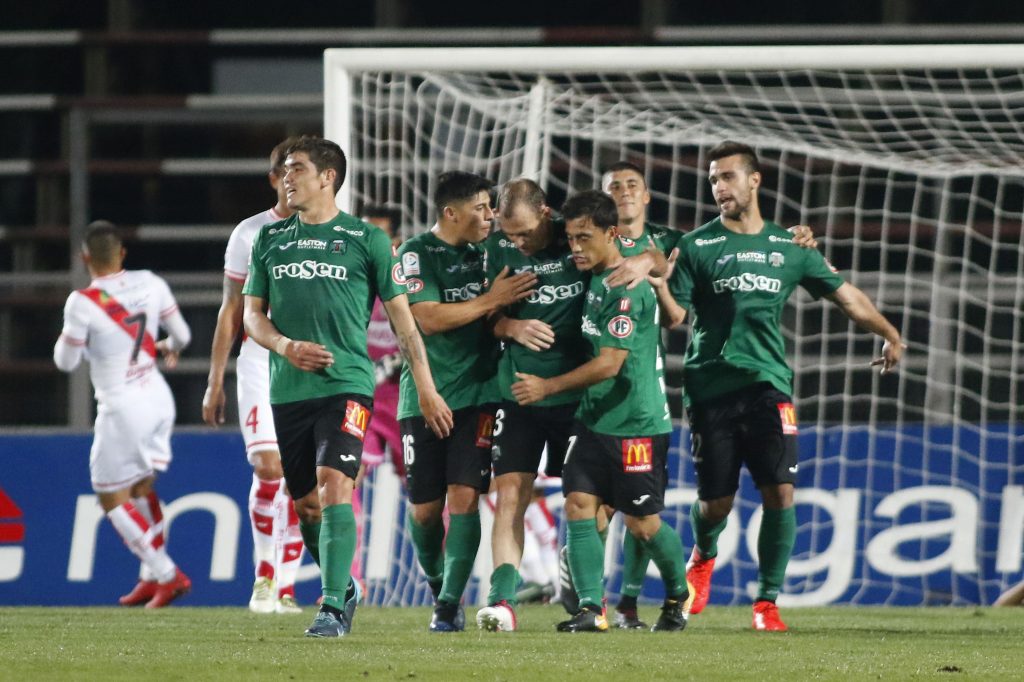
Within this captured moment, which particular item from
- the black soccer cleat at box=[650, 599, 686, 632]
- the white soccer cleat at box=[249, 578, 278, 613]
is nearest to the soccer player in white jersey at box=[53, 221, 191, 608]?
the white soccer cleat at box=[249, 578, 278, 613]

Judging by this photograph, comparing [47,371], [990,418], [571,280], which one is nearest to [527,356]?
[571,280]

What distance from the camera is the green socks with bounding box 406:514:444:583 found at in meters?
6.98

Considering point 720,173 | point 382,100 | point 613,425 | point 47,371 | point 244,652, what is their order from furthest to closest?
point 47,371 < point 382,100 < point 720,173 < point 613,425 < point 244,652

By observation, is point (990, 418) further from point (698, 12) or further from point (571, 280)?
point (571, 280)

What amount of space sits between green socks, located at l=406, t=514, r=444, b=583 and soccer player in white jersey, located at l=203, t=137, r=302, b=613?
93 centimetres

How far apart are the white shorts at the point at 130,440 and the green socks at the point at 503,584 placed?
3.18 metres

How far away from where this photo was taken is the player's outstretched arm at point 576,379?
6.57 meters

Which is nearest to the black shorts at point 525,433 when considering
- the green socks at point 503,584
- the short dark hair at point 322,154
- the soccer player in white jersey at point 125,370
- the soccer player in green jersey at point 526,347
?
the soccer player in green jersey at point 526,347

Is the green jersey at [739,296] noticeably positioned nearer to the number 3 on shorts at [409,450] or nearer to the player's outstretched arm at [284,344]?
the number 3 on shorts at [409,450]

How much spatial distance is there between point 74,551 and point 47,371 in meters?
4.27

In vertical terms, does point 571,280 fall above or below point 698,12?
below

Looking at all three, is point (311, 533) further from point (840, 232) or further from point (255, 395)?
point (840, 232)

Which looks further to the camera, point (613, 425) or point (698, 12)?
point (698, 12)

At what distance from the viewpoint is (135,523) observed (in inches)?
352
